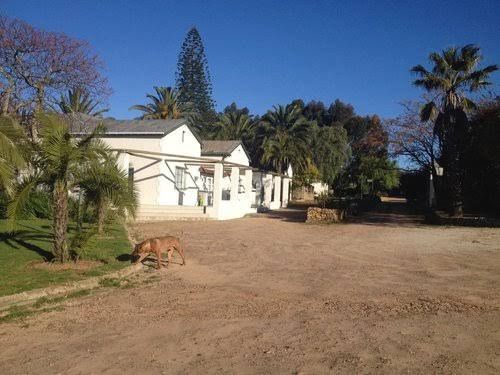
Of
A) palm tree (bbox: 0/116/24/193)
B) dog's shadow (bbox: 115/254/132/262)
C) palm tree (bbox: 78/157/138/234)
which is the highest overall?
palm tree (bbox: 0/116/24/193)

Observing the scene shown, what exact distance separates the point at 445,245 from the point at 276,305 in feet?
31.5

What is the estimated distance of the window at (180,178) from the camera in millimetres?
27047

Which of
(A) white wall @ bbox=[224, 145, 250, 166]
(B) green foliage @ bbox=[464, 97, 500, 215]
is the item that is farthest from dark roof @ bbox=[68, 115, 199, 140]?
(B) green foliage @ bbox=[464, 97, 500, 215]

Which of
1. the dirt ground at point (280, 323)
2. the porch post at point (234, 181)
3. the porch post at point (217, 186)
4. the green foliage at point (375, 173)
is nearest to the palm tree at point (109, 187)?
the dirt ground at point (280, 323)

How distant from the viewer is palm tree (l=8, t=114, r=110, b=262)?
9.26 m

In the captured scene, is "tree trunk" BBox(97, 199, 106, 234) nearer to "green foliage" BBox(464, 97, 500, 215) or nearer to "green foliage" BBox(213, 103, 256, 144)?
"green foliage" BBox(464, 97, 500, 215)

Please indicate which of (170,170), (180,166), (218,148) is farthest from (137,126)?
(218,148)

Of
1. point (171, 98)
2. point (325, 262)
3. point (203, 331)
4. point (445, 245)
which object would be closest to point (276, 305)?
point (203, 331)

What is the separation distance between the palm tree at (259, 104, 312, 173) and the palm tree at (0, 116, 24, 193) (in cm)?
3402

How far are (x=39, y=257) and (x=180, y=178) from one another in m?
17.4

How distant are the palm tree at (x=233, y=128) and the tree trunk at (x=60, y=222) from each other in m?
43.7

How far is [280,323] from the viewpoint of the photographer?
6180mm

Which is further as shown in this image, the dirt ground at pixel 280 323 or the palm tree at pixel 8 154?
the palm tree at pixel 8 154

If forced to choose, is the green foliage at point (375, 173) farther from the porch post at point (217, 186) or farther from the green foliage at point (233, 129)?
the porch post at point (217, 186)
